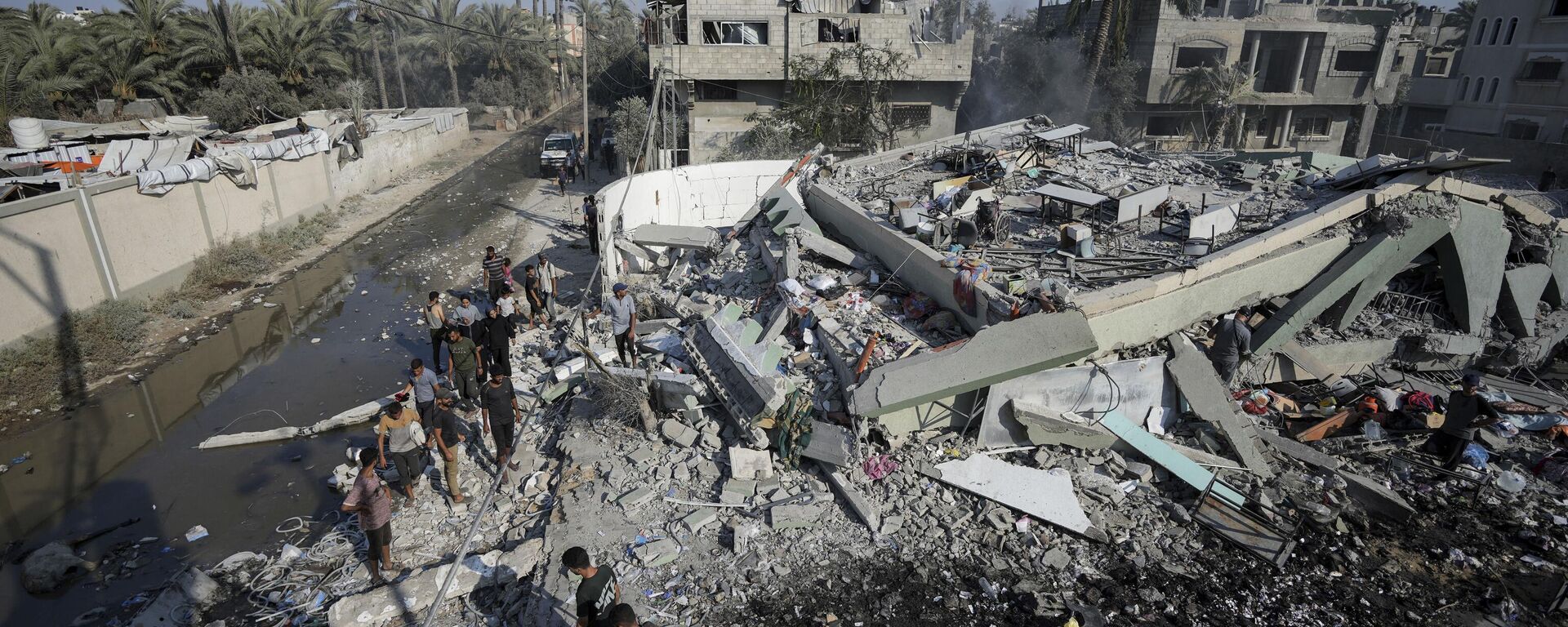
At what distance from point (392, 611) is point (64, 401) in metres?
6.93

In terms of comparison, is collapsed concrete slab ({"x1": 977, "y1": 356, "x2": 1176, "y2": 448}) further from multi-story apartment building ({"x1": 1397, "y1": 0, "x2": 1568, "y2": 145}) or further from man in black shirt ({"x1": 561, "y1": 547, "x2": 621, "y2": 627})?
multi-story apartment building ({"x1": 1397, "y1": 0, "x2": 1568, "y2": 145})

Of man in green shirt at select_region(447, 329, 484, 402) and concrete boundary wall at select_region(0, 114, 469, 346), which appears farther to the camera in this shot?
concrete boundary wall at select_region(0, 114, 469, 346)

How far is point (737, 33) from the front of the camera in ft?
71.3

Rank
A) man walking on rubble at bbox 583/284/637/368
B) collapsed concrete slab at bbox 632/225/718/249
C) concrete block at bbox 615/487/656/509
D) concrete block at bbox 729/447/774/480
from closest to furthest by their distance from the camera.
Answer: concrete block at bbox 615/487/656/509 < concrete block at bbox 729/447/774/480 < man walking on rubble at bbox 583/284/637/368 < collapsed concrete slab at bbox 632/225/718/249

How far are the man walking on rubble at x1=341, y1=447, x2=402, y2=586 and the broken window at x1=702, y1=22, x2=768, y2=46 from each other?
18.4 metres

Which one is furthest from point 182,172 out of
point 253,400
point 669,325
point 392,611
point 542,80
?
point 542,80

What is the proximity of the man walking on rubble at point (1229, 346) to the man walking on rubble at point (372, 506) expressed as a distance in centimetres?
795

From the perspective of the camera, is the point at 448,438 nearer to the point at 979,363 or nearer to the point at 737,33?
the point at 979,363

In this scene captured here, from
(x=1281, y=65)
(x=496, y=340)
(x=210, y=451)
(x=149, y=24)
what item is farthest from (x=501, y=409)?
(x=1281, y=65)

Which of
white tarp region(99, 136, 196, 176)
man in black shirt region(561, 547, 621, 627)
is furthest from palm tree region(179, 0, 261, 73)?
man in black shirt region(561, 547, 621, 627)

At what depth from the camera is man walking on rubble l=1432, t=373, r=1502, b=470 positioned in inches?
273

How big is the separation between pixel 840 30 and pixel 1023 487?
1836 centimetres

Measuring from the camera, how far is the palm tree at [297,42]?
25.7 metres

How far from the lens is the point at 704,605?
17.0 ft
